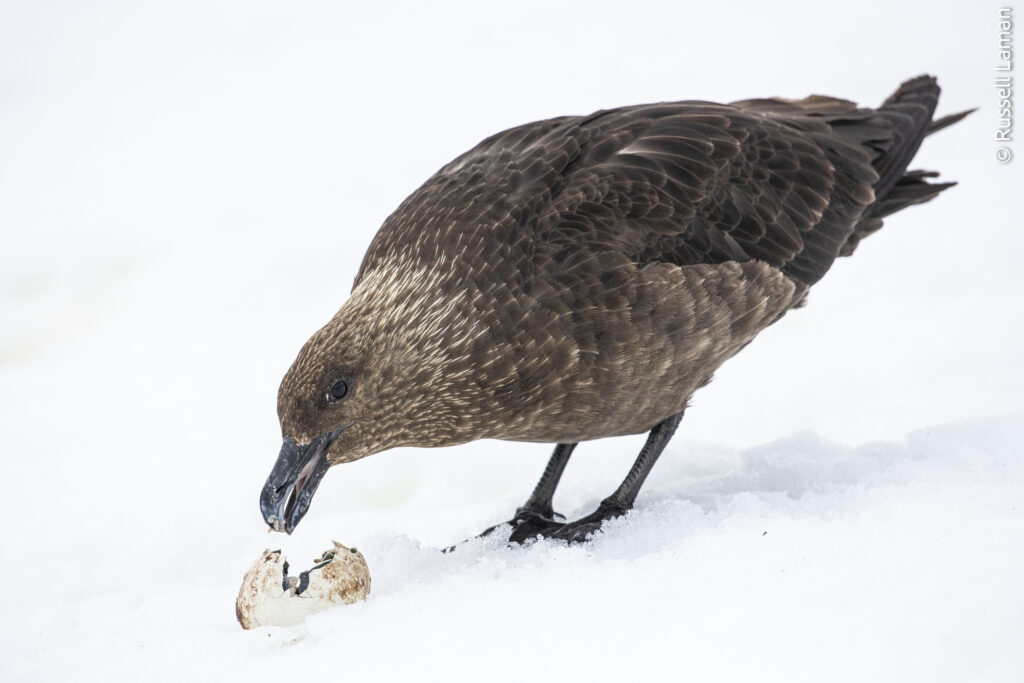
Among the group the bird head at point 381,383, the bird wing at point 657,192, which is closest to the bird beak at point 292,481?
the bird head at point 381,383

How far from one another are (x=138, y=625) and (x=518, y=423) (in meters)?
1.67

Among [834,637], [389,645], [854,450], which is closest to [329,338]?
[389,645]

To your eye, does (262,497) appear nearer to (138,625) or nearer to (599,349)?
(138,625)

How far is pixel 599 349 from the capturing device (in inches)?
161

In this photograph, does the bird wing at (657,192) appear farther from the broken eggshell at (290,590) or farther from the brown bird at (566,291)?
the broken eggshell at (290,590)

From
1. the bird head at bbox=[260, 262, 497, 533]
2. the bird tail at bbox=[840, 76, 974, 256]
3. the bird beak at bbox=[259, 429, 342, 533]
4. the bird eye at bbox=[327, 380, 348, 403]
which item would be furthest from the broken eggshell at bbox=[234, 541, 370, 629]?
the bird tail at bbox=[840, 76, 974, 256]

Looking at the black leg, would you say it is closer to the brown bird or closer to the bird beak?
the brown bird

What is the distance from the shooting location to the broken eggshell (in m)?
3.52

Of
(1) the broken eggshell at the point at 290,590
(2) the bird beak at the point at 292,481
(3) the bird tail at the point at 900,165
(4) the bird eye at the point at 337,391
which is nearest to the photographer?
(1) the broken eggshell at the point at 290,590

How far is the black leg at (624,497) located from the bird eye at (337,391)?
1.15 meters

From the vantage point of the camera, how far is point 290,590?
3535mm

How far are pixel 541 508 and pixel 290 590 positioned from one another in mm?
1651

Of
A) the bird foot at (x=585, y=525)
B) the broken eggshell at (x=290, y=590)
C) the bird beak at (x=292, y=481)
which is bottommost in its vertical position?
the bird foot at (x=585, y=525)

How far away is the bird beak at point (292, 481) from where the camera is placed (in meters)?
3.79
